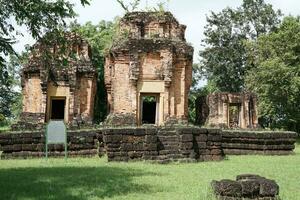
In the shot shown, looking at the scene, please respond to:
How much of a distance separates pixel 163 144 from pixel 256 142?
4.39 metres

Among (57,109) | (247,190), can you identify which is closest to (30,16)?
(247,190)

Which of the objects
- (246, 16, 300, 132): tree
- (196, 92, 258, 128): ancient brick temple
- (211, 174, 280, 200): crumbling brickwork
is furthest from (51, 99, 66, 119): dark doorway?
(211, 174, 280, 200): crumbling brickwork

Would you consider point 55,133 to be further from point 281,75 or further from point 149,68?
point 281,75

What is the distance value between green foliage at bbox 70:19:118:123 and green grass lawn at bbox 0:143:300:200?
17.1 meters

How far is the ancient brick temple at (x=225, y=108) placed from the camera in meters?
25.0

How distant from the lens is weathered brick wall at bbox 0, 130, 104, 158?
15.3m

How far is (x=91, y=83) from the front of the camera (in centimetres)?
2212

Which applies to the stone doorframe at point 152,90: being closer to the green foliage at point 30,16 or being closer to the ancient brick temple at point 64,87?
the ancient brick temple at point 64,87

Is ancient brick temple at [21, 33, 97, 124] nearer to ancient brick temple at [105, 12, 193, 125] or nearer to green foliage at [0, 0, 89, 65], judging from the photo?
ancient brick temple at [105, 12, 193, 125]

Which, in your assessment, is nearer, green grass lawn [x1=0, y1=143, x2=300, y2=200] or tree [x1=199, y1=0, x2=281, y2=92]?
green grass lawn [x1=0, y1=143, x2=300, y2=200]

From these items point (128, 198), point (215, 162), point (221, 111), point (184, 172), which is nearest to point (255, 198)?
point (128, 198)

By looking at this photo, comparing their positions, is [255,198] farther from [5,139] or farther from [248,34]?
[248,34]

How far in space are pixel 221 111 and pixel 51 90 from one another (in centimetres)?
901

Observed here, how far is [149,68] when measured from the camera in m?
21.8
